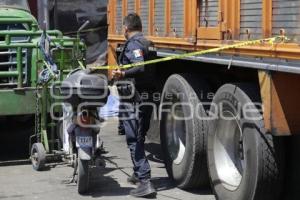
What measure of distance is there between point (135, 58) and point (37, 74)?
2.02 meters

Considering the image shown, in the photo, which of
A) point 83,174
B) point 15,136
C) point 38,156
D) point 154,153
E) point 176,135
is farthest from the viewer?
point 15,136

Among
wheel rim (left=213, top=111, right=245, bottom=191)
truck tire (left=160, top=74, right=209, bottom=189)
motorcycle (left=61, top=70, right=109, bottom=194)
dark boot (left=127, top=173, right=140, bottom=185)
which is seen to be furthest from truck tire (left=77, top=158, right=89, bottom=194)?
wheel rim (left=213, top=111, right=245, bottom=191)

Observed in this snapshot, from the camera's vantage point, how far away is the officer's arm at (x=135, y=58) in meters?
6.25

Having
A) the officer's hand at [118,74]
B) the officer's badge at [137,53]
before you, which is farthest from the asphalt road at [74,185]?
the officer's badge at [137,53]

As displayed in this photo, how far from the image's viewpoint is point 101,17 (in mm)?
18688

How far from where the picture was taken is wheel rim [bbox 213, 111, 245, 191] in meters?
5.60

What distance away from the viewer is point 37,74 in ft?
25.6

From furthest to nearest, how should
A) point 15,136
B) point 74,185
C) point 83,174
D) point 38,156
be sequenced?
point 15,136 → point 38,156 → point 74,185 → point 83,174

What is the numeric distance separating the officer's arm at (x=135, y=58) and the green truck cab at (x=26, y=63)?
123 cm

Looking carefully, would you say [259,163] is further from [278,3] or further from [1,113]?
[1,113]

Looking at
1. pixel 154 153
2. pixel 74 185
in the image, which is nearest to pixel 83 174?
pixel 74 185

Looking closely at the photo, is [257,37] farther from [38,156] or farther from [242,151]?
[38,156]

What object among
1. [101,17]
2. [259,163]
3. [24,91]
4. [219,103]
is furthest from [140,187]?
[101,17]

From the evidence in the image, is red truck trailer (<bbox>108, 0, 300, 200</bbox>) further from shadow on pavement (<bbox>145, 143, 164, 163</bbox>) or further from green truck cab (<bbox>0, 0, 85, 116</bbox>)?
green truck cab (<bbox>0, 0, 85, 116</bbox>)
